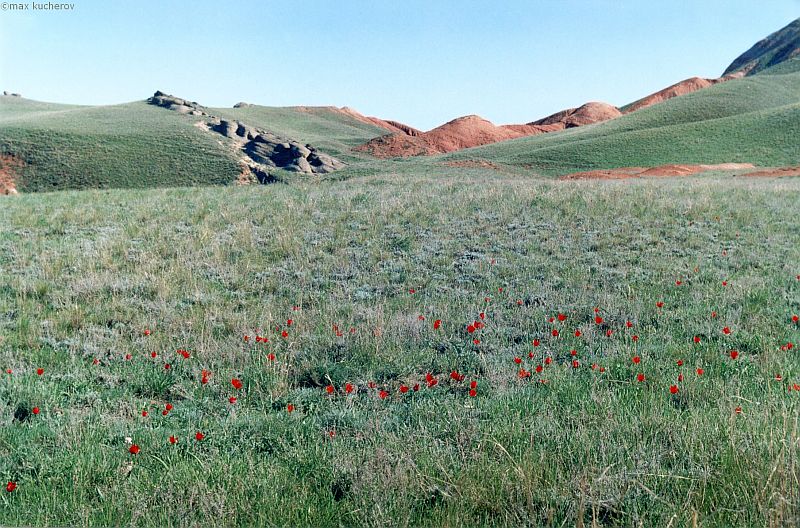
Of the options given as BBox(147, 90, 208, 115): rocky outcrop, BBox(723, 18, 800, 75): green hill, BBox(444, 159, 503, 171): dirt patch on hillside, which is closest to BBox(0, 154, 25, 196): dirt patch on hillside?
BBox(147, 90, 208, 115): rocky outcrop

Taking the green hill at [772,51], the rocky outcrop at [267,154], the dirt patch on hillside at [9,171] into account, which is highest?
the green hill at [772,51]

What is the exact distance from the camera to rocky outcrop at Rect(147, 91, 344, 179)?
199 ft

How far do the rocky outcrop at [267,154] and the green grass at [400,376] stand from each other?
1927 inches

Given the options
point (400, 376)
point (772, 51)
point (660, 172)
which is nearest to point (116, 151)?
point (660, 172)

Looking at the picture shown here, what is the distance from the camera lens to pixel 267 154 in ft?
222

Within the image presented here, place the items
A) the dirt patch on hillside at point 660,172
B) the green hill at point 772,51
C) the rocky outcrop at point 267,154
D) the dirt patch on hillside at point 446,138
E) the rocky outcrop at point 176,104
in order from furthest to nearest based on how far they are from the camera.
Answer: the green hill at point 772,51
the rocky outcrop at point 176,104
the dirt patch on hillside at point 446,138
the rocky outcrop at point 267,154
the dirt patch on hillside at point 660,172

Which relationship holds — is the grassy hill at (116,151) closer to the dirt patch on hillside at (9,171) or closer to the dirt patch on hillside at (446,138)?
the dirt patch on hillside at (9,171)

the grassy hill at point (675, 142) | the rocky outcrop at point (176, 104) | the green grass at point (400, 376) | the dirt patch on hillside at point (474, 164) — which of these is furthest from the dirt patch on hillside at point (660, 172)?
the rocky outcrop at point (176, 104)

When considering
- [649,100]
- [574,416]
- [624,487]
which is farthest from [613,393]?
[649,100]

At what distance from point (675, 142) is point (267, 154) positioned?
4709 centimetres

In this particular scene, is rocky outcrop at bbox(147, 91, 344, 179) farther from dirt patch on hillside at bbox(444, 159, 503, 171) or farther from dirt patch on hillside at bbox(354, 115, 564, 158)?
dirt patch on hillside at bbox(354, 115, 564, 158)

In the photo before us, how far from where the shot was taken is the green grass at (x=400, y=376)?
127 inches

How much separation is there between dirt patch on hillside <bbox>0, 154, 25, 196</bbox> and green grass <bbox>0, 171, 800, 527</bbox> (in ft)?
160

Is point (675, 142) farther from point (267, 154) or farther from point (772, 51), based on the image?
point (772, 51)
